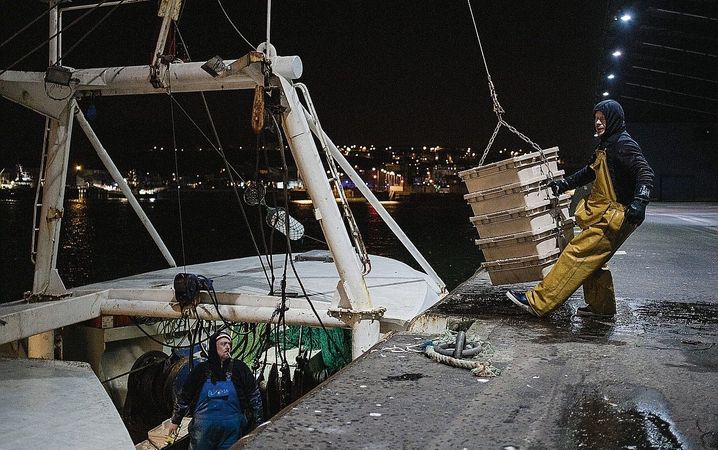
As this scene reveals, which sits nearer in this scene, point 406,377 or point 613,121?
point 406,377

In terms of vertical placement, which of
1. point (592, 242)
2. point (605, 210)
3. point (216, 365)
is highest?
point (605, 210)

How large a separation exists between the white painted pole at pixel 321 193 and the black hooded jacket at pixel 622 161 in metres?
2.85

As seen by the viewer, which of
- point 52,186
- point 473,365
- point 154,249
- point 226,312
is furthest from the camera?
point 154,249

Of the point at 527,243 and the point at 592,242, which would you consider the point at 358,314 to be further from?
the point at 592,242

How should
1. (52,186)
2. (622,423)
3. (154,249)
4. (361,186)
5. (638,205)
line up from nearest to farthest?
(622,423) → (638,205) → (52,186) → (361,186) → (154,249)

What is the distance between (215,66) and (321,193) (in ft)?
6.03

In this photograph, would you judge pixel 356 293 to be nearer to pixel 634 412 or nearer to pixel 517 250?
pixel 517 250

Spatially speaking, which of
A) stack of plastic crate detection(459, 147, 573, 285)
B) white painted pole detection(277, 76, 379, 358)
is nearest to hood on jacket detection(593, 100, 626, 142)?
stack of plastic crate detection(459, 147, 573, 285)

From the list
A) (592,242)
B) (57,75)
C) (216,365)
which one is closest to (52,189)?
(57,75)

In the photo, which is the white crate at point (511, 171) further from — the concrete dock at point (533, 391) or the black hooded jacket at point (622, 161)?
the concrete dock at point (533, 391)

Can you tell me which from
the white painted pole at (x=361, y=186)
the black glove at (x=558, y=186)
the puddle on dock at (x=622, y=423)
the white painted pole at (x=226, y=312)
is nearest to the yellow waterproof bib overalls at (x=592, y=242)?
the black glove at (x=558, y=186)

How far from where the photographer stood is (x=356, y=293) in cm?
721

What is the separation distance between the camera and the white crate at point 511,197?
6312 millimetres

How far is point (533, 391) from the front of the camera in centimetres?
378
